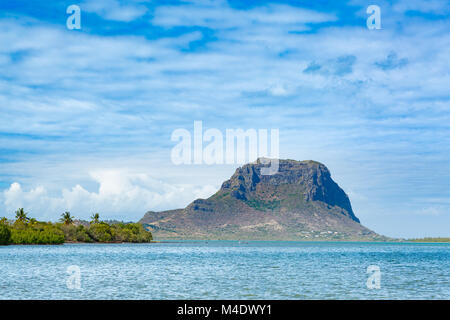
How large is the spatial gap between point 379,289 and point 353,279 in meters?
12.5

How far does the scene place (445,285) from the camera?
60.6m

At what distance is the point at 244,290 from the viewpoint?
177ft
